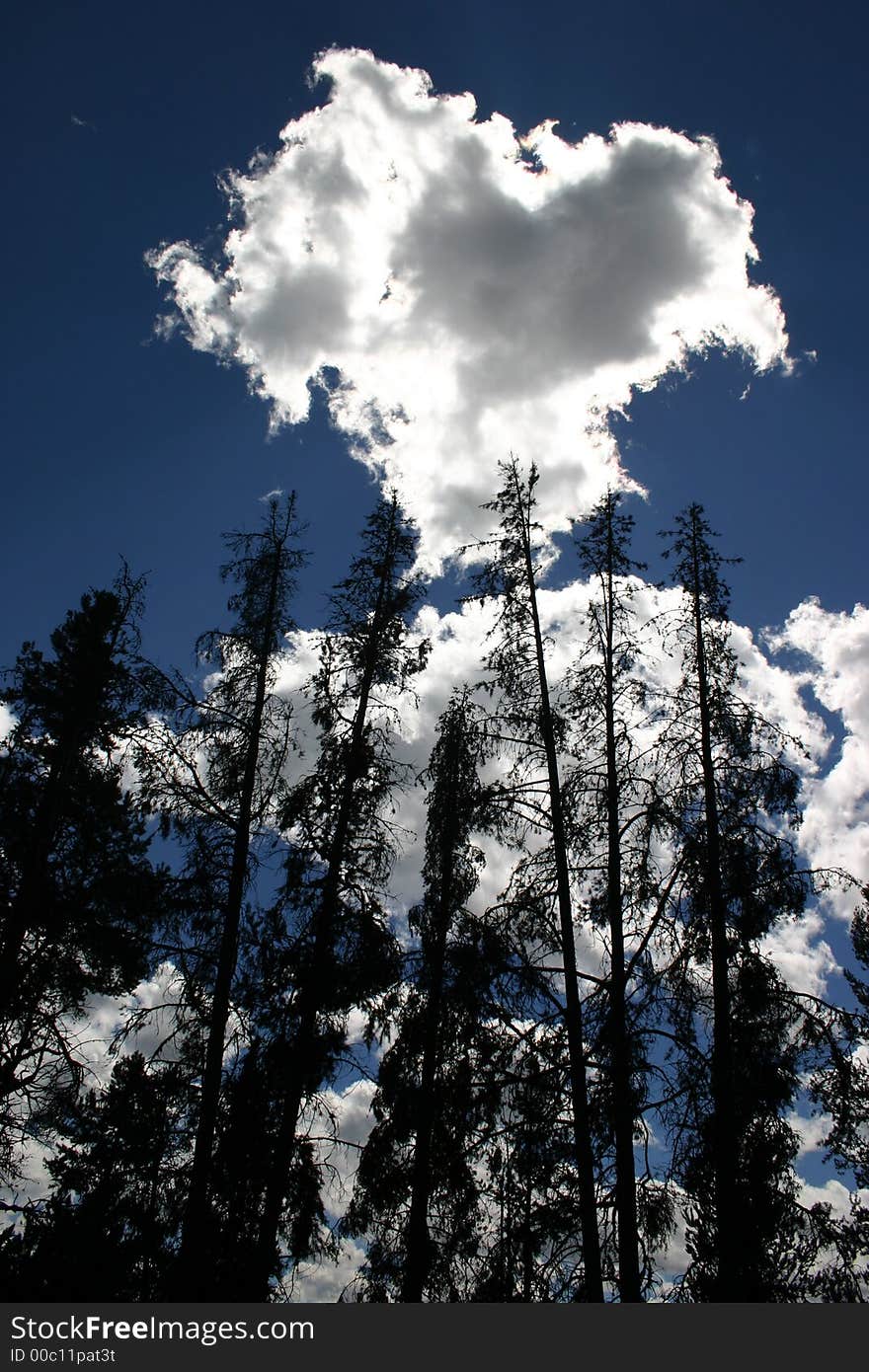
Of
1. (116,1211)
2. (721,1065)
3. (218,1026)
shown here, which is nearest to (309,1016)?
(218,1026)

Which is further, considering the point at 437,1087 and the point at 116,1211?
the point at 437,1087

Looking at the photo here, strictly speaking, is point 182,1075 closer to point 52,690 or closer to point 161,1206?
point 161,1206

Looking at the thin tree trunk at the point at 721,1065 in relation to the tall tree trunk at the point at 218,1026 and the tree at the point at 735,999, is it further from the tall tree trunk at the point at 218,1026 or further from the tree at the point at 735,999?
the tall tree trunk at the point at 218,1026

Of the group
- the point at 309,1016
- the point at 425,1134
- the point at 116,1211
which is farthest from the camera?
the point at 425,1134

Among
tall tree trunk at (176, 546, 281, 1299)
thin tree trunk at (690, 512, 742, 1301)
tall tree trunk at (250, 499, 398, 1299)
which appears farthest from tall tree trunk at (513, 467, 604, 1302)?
tall tree trunk at (176, 546, 281, 1299)

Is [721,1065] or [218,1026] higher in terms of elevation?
[218,1026]

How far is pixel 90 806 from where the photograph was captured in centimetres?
1267

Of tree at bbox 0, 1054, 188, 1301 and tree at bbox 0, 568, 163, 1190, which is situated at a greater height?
tree at bbox 0, 568, 163, 1190

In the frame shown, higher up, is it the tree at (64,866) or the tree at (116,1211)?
the tree at (64,866)

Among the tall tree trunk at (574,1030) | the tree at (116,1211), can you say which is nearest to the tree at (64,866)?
the tree at (116,1211)

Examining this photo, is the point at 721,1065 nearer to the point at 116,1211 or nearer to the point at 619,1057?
the point at 619,1057

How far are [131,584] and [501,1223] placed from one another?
39.0 ft

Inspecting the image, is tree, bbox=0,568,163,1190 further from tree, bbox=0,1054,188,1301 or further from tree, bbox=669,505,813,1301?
tree, bbox=669,505,813,1301
